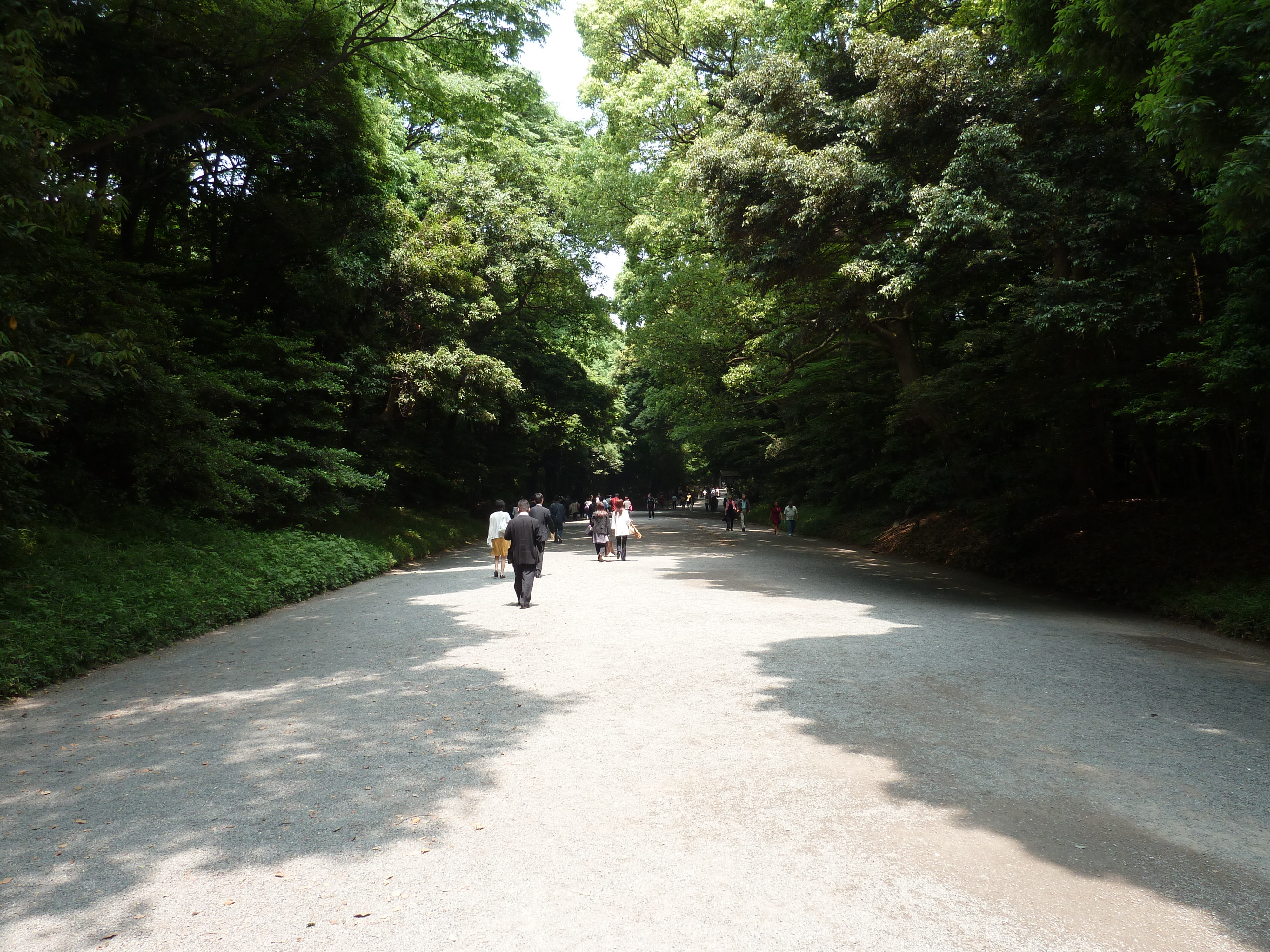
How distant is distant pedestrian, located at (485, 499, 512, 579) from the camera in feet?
50.7

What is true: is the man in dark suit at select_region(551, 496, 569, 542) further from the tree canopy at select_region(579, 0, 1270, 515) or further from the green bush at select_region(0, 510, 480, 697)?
the green bush at select_region(0, 510, 480, 697)

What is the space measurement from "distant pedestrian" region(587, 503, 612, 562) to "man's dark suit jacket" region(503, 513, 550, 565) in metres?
7.83

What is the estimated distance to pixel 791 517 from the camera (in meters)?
29.9

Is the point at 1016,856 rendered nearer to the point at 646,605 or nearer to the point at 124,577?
the point at 646,605

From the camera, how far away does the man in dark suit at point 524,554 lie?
37.7ft

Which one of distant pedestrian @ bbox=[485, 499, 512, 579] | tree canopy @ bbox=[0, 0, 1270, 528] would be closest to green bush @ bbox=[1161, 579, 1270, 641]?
tree canopy @ bbox=[0, 0, 1270, 528]

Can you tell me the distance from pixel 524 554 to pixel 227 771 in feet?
22.4

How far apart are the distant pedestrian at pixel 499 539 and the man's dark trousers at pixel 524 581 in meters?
3.74

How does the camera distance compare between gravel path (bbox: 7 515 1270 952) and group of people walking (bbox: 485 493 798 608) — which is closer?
gravel path (bbox: 7 515 1270 952)

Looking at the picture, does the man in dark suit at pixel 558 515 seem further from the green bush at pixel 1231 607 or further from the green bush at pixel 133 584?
the green bush at pixel 1231 607

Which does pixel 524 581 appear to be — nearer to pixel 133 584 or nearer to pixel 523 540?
pixel 523 540

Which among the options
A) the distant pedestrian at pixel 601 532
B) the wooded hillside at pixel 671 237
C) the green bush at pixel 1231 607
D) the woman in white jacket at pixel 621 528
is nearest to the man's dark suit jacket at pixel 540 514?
the woman in white jacket at pixel 621 528

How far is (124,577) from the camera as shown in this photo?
30.1ft

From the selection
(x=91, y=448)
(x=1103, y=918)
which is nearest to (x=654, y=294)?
(x=91, y=448)
